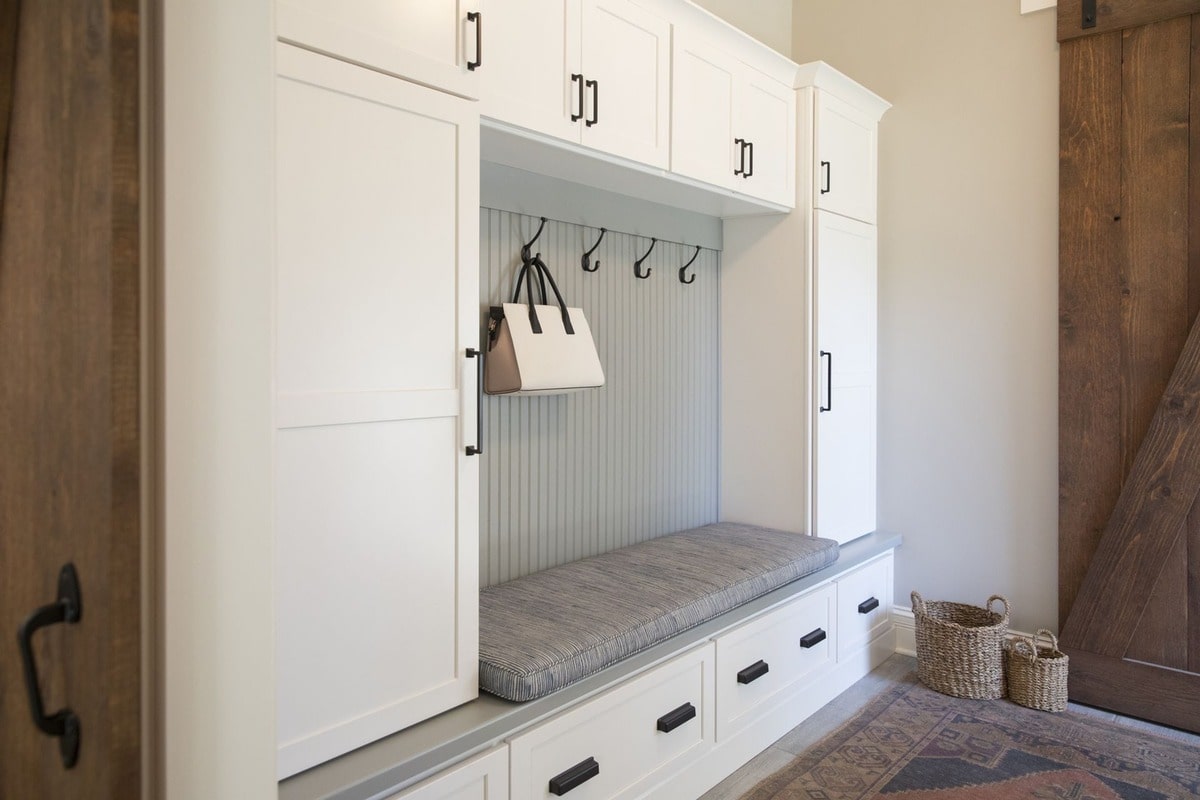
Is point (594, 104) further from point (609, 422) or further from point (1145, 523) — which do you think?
point (1145, 523)

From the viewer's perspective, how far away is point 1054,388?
2.96 m

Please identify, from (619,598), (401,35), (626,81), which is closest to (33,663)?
(401,35)

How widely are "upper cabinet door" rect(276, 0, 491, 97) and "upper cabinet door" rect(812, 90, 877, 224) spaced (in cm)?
154

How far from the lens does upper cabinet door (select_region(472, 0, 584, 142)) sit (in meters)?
1.79

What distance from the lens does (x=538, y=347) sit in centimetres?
217

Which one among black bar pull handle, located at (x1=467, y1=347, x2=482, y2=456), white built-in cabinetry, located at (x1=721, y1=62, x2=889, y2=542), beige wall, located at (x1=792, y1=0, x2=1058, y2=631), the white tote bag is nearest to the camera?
black bar pull handle, located at (x1=467, y1=347, x2=482, y2=456)

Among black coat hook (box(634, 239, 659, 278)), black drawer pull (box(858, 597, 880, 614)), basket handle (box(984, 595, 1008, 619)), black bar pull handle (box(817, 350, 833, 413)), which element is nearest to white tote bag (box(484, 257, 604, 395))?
black coat hook (box(634, 239, 659, 278))

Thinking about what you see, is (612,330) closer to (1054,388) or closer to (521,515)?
(521,515)

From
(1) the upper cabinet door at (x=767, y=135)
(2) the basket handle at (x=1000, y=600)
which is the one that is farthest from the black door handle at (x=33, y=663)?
(2) the basket handle at (x=1000, y=600)

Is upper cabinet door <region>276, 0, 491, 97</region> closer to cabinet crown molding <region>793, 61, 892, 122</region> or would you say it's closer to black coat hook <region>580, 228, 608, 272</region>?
black coat hook <region>580, 228, 608, 272</region>

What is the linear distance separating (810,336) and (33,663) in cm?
252

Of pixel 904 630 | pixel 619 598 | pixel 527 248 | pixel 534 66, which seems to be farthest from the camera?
pixel 904 630

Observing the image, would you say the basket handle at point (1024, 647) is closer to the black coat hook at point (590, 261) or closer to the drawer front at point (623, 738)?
the drawer front at point (623, 738)

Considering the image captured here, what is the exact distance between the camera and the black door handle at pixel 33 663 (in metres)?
0.70
